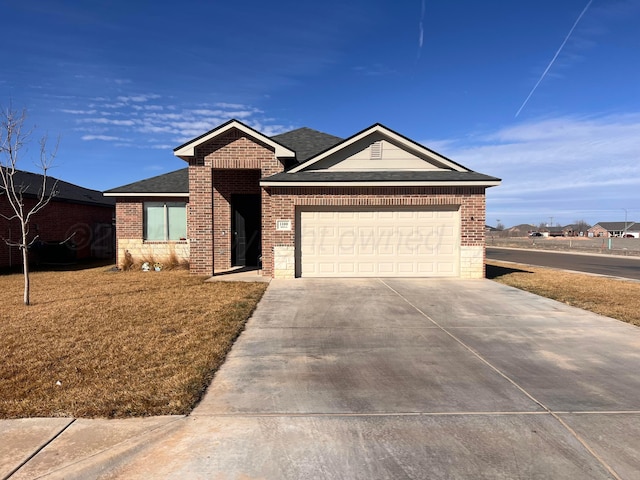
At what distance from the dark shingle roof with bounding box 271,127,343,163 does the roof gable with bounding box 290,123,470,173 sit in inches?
83.8

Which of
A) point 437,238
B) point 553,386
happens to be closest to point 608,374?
point 553,386

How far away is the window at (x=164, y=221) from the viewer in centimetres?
1611

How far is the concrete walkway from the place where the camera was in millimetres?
2861

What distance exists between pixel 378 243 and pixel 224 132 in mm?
6168

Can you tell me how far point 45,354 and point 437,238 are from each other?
1055 cm

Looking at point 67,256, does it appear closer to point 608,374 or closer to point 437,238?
point 437,238

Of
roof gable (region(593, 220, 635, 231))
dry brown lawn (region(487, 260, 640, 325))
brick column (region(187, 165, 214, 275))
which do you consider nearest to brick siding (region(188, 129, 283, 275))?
brick column (region(187, 165, 214, 275))

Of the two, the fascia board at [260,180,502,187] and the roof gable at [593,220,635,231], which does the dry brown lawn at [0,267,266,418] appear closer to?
the fascia board at [260,180,502,187]

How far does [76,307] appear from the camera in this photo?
8133 mm

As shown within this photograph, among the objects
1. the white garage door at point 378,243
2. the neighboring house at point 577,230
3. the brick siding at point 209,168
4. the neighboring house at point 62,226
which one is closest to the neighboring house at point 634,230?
the neighboring house at point 577,230

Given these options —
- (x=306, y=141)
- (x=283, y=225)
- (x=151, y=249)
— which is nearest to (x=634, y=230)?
(x=306, y=141)

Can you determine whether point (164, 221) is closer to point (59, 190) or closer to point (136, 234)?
point (136, 234)

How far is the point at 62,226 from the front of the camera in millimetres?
18859

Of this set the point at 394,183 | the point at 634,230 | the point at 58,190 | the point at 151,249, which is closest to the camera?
the point at 394,183
